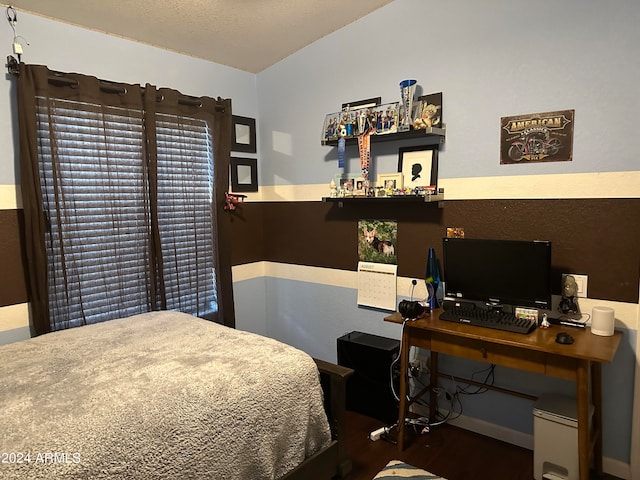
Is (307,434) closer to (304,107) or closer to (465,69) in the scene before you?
(465,69)

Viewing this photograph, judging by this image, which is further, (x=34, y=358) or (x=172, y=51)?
(x=172, y=51)

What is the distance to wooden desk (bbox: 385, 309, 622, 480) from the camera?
74.3 inches

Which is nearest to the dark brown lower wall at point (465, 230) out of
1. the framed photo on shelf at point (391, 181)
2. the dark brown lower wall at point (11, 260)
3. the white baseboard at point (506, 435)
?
the framed photo on shelf at point (391, 181)

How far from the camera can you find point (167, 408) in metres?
1.53

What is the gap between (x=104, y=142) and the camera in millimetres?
2660

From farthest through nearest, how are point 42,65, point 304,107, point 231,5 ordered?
point 304,107 < point 231,5 < point 42,65

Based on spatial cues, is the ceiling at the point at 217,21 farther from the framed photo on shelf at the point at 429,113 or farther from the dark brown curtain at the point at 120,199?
the framed photo on shelf at the point at 429,113

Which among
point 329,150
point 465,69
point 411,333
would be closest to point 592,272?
point 411,333

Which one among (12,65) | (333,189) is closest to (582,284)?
(333,189)

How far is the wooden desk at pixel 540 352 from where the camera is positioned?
189cm

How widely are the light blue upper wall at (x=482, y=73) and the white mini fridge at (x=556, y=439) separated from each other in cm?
119

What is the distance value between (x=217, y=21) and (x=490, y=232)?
6.98 ft

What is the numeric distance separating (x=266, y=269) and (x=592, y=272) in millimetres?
2454

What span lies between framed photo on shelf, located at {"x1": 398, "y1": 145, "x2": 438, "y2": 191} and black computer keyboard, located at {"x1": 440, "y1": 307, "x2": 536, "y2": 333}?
75 cm
